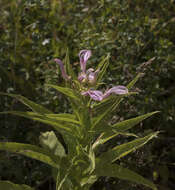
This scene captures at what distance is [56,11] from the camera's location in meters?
3.26

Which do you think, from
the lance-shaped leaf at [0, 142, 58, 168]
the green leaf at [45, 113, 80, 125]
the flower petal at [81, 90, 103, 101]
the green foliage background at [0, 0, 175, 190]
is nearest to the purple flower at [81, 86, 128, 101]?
the flower petal at [81, 90, 103, 101]

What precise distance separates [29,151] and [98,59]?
113 centimetres

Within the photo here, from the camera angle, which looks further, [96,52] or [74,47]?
[74,47]

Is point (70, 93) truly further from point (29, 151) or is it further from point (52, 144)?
point (52, 144)

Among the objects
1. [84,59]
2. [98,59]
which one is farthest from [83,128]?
[98,59]

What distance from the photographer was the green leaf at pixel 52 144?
217 cm

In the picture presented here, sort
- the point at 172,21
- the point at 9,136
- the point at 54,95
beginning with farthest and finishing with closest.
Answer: the point at 172,21
the point at 54,95
the point at 9,136

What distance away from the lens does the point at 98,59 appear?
99.0 inches

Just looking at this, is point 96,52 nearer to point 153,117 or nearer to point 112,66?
point 112,66

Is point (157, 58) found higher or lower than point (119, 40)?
lower

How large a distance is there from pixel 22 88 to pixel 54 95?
51cm

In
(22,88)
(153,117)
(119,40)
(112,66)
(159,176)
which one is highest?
(119,40)

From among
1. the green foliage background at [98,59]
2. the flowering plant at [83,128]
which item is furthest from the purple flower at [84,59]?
the green foliage background at [98,59]

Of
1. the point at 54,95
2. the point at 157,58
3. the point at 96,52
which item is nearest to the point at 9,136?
the point at 54,95
